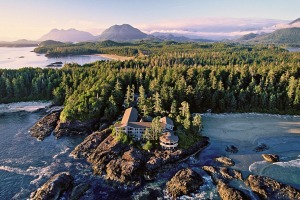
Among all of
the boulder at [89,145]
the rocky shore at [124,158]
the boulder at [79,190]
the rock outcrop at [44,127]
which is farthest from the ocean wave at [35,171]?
the rock outcrop at [44,127]

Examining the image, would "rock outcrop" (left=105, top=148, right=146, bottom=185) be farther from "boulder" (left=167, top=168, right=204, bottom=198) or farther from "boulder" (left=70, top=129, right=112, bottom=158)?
"boulder" (left=70, top=129, right=112, bottom=158)

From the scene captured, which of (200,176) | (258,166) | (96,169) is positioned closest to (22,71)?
(96,169)

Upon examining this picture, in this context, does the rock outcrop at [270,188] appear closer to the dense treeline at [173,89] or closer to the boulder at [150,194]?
the boulder at [150,194]

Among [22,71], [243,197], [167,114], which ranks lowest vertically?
[243,197]

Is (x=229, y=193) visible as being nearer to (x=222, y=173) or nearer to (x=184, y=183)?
(x=222, y=173)

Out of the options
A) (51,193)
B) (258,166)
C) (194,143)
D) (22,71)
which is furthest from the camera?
(22,71)

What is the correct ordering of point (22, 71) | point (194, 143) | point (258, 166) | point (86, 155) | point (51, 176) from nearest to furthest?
1. point (51, 176)
2. point (258, 166)
3. point (86, 155)
4. point (194, 143)
5. point (22, 71)

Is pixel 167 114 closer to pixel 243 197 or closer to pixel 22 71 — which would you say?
pixel 243 197

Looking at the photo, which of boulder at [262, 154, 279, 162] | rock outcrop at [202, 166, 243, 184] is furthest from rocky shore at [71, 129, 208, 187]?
boulder at [262, 154, 279, 162]
